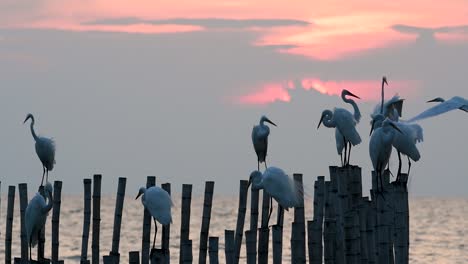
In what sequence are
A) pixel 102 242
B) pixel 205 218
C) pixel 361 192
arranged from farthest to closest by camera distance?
pixel 102 242
pixel 205 218
pixel 361 192

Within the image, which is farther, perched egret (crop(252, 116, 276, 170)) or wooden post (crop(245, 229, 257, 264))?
perched egret (crop(252, 116, 276, 170))

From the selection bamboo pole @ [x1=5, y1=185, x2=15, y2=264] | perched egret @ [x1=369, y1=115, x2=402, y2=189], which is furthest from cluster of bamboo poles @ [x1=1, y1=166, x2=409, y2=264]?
bamboo pole @ [x1=5, y1=185, x2=15, y2=264]

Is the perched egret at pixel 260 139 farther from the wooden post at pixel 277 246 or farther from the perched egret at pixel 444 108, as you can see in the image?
the wooden post at pixel 277 246

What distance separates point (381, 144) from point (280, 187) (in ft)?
4.34

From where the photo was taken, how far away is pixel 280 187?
13547 millimetres

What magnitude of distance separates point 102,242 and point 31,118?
2680 cm

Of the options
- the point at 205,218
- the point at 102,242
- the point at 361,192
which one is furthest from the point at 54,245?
the point at 102,242

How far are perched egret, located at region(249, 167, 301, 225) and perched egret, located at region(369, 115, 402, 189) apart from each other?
101 centimetres

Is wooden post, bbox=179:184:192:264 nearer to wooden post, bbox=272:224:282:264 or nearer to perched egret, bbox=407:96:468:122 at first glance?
wooden post, bbox=272:224:282:264

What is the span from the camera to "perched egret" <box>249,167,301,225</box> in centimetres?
1343

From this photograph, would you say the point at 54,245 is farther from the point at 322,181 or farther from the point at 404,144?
the point at 404,144

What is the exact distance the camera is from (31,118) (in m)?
18.6

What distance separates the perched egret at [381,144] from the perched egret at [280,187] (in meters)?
1.01

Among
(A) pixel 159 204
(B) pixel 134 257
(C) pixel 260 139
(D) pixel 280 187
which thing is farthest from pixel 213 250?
(C) pixel 260 139
